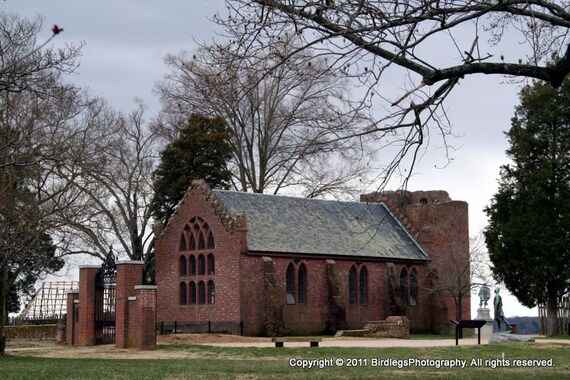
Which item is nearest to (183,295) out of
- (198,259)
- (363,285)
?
(198,259)

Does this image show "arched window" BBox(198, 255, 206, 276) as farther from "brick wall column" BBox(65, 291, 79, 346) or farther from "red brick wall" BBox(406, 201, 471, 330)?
"red brick wall" BBox(406, 201, 471, 330)

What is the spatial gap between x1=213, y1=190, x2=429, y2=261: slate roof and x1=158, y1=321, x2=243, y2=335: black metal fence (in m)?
3.84

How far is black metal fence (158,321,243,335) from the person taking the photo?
47.1 m

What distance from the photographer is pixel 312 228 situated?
172 ft

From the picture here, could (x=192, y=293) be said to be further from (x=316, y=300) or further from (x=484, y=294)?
(x=484, y=294)

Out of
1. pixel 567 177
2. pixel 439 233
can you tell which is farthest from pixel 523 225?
pixel 439 233

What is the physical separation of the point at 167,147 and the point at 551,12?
43136mm

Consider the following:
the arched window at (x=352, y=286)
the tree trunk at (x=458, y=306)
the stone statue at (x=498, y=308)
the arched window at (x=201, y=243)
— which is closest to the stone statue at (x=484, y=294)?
the tree trunk at (x=458, y=306)

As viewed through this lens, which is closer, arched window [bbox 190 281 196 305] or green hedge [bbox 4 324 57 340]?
green hedge [bbox 4 324 57 340]

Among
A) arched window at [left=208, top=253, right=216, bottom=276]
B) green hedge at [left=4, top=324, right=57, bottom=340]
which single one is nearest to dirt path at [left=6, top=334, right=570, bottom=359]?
green hedge at [left=4, top=324, right=57, bottom=340]

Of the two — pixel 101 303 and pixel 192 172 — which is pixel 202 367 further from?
pixel 192 172

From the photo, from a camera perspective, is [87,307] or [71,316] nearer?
[87,307]

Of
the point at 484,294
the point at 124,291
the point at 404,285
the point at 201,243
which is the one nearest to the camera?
the point at 124,291

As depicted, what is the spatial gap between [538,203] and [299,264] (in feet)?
39.5
